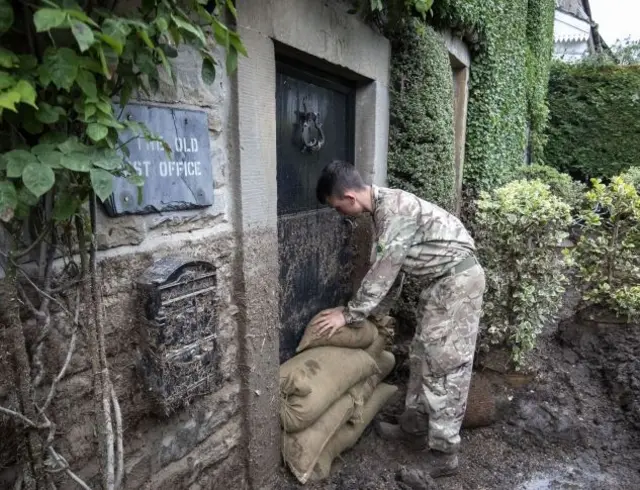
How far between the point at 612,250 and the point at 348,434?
9.54ft

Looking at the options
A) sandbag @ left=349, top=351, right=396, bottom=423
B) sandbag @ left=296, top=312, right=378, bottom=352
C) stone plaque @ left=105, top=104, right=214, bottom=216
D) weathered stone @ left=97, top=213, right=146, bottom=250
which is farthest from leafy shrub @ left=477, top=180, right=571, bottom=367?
weathered stone @ left=97, top=213, right=146, bottom=250

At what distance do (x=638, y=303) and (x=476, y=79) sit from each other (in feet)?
9.61

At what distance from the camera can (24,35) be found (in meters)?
1.27

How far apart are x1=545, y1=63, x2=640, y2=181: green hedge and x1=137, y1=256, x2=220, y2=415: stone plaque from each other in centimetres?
1119

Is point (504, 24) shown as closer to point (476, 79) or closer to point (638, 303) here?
point (476, 79)

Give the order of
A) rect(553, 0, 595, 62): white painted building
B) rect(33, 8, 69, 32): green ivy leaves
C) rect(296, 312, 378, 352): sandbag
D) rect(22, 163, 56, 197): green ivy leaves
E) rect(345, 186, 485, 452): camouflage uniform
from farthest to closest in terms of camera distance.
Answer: rect(553, 0, 595, 62): white painted building
rect(296, 312, 378, 352): sandbag
rect(345, 186, 485, 452): camouflage uniform
rect(22, 163, 56, 197): green ivy leaves
rect(33, 8, 69, 32): green ivy leaves

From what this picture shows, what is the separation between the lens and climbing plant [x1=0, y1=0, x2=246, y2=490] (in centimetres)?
110

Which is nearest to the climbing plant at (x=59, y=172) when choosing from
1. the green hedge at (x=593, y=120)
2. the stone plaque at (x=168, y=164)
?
the stone plaque at (x=168, y=164)

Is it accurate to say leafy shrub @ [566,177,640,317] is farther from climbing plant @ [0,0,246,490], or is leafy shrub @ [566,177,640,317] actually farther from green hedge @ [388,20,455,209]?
climbing plant @ [0,0,246,490]

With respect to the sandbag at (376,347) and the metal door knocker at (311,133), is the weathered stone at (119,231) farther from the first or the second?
the sandbag at (376,347)

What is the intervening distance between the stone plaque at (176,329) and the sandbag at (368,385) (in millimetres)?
1306

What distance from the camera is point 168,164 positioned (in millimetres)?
1758

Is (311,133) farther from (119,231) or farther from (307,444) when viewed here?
(307,444)

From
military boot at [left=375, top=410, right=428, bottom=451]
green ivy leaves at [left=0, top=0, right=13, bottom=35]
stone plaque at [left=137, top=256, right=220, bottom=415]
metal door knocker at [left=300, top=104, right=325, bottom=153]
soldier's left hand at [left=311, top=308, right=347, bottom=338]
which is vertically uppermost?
green ivy leaves at [left=0, top=0, right=13, bottom=35]
